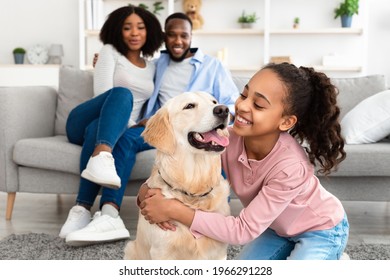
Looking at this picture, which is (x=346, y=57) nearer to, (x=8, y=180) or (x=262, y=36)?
(x=262, y=36)

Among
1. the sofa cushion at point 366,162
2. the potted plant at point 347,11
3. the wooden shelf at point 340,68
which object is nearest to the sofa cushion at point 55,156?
the sofa cushion at point 366,162

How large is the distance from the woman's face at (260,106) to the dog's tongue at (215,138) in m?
0.05

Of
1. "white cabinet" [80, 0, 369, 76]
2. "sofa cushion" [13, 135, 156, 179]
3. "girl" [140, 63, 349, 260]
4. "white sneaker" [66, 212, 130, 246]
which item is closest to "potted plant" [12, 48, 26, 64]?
"white cabinet" [80, 0, 369, 76]

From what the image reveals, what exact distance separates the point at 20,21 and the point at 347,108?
423 centimetres

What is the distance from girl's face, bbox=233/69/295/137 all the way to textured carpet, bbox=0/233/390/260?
3.39ft

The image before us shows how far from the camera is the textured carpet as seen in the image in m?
2.35

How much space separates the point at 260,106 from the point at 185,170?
273 millimetres

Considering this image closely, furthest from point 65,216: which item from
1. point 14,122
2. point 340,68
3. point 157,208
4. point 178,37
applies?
point 340,68

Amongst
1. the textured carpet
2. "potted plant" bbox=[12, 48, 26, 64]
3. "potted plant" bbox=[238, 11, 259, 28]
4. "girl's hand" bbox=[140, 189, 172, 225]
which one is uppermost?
"potted plant" bbox=[238, 11, 259, 28]

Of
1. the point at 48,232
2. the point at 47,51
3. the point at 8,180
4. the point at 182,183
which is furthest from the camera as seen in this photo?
the point at 47,51

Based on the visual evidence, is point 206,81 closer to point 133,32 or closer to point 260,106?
point 133,32

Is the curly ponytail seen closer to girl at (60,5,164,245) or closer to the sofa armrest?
girl at (60,5,164,245)
